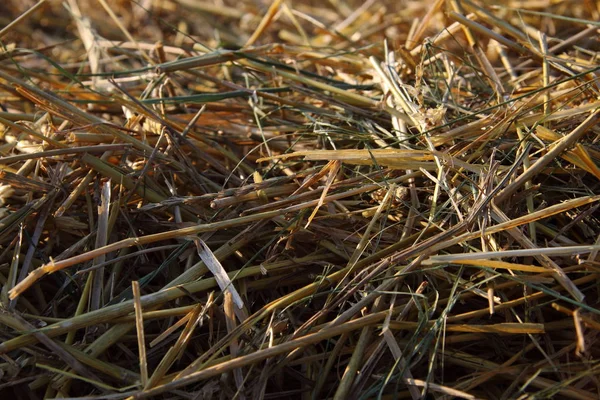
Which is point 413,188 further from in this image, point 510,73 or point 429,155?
point 510,73

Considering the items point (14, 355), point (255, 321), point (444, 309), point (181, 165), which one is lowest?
point (444, 309)

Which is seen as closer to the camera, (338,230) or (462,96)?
(338,230)

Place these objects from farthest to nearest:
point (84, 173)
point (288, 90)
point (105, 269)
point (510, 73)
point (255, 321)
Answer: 1. point (510, 73)
2. point (288, 90)
3. point (84, 173)
4. point (105, 269)
5. point (255, 321)

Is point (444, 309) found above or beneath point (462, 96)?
beneath

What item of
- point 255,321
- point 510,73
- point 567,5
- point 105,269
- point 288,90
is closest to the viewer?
point 255,321

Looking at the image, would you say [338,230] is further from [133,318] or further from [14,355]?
[14,355]

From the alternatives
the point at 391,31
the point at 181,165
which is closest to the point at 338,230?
the point at 181,165

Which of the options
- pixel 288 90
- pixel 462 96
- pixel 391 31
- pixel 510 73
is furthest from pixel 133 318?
pixel 391 31
